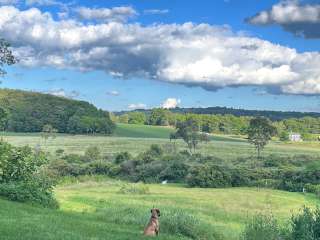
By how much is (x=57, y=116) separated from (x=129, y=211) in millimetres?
128800

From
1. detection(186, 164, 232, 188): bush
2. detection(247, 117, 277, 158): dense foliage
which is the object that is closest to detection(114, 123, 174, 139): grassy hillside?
detection(247, 117, 277, 158): dense foliage

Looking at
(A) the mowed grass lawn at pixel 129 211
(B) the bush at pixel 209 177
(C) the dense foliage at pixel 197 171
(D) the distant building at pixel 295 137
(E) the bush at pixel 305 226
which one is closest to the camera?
(A) the mowed grass lawn at pixel 129 211

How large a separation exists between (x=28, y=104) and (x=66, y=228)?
148 metres

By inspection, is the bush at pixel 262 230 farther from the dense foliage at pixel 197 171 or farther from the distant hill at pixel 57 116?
the distant hill at pixel 57 116

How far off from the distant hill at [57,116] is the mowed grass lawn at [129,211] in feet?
281

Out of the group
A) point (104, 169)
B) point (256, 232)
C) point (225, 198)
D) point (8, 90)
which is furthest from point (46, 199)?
point (8, 90)

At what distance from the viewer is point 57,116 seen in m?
159

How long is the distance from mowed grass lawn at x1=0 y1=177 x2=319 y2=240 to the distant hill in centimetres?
8577

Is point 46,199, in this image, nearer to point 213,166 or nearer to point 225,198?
point 225,198

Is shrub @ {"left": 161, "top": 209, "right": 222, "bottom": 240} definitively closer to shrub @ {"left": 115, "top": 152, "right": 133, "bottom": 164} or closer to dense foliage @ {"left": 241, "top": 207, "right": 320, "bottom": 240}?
dense foliage @ {"left": 241, "top": 207, "right": 320, "bottom": 240}

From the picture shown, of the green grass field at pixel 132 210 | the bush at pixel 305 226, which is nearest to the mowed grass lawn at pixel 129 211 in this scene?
the green grass field at pixel 132 210

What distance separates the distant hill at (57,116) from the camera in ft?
521

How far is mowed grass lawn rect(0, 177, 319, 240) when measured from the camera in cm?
1917

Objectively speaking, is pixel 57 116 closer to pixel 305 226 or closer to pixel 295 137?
pixel 295 137
